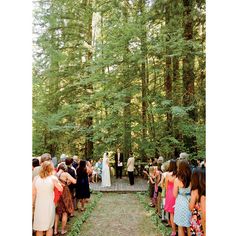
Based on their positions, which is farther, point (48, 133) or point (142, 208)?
point (48, 133)

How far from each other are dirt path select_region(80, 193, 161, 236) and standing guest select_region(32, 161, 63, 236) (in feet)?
5.60

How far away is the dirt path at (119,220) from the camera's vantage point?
7.71 m

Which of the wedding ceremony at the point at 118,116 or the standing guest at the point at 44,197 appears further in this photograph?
the wedding ceremony at the point at 118,116

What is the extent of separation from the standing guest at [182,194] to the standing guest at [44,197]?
1914 mm

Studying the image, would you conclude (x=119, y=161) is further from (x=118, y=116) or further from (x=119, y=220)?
(x=119, y=220)

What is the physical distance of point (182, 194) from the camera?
6105 millimetres

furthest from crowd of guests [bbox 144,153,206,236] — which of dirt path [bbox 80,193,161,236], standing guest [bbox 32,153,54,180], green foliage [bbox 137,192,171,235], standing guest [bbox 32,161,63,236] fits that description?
standing guest [bbox 32,153,54,180]

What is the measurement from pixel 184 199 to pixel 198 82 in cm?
407

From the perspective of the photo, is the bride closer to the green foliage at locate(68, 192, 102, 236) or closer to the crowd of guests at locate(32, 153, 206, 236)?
the green foliage at locate(68, 192, 102, 236)

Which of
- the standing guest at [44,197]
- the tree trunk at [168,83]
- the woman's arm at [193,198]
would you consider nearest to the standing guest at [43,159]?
the standing guest at [44,197]

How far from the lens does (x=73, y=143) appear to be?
592 inches

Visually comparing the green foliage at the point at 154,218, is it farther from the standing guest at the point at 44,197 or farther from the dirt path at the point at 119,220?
the standing guest at the point at 44,197
